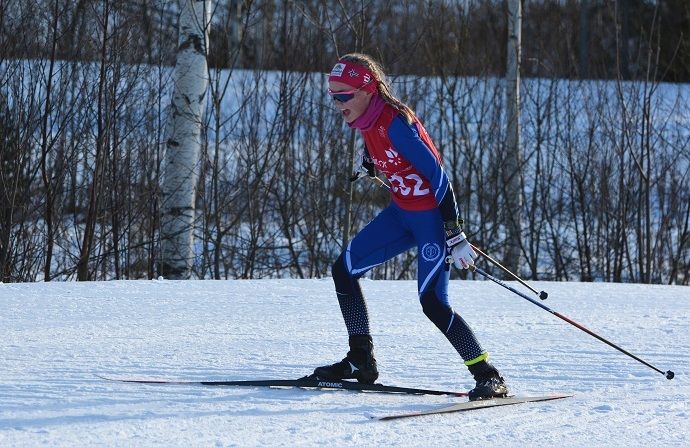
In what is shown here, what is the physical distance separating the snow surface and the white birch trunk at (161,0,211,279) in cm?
191

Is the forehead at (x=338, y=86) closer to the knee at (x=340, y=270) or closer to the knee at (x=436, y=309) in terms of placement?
the knee at (x=340, y=270)

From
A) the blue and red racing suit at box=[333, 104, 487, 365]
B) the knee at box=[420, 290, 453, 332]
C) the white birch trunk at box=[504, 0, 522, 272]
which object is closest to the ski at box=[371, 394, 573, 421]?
the blue and red racing suit at box=[333, 104, 487, 365]

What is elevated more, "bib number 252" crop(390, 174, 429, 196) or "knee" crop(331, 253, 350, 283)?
"bib number 252" crop(390, 174, 429, 196)

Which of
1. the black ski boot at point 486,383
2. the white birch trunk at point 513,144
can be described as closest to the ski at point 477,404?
the black ski boot at point 486,383

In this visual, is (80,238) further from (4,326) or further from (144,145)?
(4,326)

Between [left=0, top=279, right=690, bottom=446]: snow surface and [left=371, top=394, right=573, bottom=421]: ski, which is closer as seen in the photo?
[left=0, top=279, right=690, bottom=446]: snow surface

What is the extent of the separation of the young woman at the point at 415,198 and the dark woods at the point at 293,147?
5.34m

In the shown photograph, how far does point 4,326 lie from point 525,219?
29.0 feet

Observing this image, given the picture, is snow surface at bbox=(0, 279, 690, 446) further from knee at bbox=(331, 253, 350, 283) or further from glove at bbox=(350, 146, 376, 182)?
glove at bbox=(350, 146, 376, 182)

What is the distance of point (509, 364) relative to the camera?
515 cm

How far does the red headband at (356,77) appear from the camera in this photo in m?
4.25

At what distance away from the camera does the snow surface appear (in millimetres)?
3736

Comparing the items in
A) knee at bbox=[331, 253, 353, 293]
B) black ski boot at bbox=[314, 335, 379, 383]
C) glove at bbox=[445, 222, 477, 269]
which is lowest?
black ski boot at bbox=[314, 335, 379, 383]

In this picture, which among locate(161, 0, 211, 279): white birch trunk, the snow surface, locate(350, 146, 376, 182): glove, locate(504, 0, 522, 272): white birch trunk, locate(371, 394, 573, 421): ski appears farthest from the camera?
locate(504, 0, 522, 272): white birch trunk
